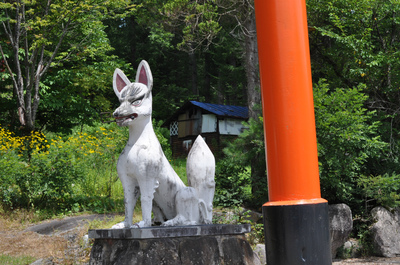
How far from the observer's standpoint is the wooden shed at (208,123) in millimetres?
20719

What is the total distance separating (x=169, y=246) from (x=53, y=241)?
5084 mm

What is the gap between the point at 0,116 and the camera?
48.0 ft

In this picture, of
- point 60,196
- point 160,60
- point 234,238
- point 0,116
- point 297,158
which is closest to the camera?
point 297,158

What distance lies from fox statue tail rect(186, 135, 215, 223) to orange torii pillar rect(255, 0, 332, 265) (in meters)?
1.87

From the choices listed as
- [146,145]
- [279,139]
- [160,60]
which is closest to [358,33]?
[146,145]

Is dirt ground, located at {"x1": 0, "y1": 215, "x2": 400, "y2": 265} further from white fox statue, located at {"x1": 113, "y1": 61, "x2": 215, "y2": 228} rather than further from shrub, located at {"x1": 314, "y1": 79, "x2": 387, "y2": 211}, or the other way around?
white fox statue, located at {"x1": 113, "y1": 61, "x2": 215, "y2": 228}

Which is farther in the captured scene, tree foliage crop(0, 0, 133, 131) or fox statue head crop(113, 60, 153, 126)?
tree foliage crop(0, 0, 133, 131)

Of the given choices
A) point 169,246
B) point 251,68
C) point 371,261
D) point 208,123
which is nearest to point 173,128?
point 208,123

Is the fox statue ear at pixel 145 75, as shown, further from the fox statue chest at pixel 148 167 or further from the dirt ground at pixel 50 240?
the dirt ground at pixel 50 240

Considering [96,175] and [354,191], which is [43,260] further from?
[354,191]

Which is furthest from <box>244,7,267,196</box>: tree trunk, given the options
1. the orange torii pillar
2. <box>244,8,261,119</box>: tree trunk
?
the orange torii pillar

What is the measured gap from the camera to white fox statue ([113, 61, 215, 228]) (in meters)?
3.59

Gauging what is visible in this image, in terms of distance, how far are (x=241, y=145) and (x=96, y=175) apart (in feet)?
12.4

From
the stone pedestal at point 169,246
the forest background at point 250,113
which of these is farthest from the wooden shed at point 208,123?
the stone pedestal at point 169,246
